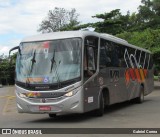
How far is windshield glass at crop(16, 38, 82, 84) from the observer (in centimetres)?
1539

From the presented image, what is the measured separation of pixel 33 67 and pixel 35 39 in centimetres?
112

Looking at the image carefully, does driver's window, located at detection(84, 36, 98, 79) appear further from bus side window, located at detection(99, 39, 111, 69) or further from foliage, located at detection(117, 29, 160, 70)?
Answer: foliage, located at detection(117, 29, 160, 70)

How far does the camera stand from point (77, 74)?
15.4 metres

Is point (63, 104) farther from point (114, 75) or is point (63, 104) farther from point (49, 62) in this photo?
point (114, 75)

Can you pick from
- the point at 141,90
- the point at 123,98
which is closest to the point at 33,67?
the point at 123,98

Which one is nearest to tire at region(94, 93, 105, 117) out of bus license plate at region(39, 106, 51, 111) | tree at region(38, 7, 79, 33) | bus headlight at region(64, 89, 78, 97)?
bus headlight at region(64, 89, 78, 97)

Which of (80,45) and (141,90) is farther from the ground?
(80,45)

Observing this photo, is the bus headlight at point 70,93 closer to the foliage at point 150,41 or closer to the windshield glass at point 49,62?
the windshield glass at point 49,62

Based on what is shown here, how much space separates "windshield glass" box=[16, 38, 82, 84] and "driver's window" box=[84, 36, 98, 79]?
38 cm

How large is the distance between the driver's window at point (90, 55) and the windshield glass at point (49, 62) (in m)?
0.38

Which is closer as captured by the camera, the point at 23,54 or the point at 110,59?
the point at 23,54

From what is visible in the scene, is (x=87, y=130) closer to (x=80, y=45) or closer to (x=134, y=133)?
(x=134, y=133)

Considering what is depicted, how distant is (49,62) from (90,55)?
5.10 ft

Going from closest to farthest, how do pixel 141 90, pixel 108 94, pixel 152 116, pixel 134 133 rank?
pixel 134 133, pixel 152 116, pixel 108 94, pixel 141 90
